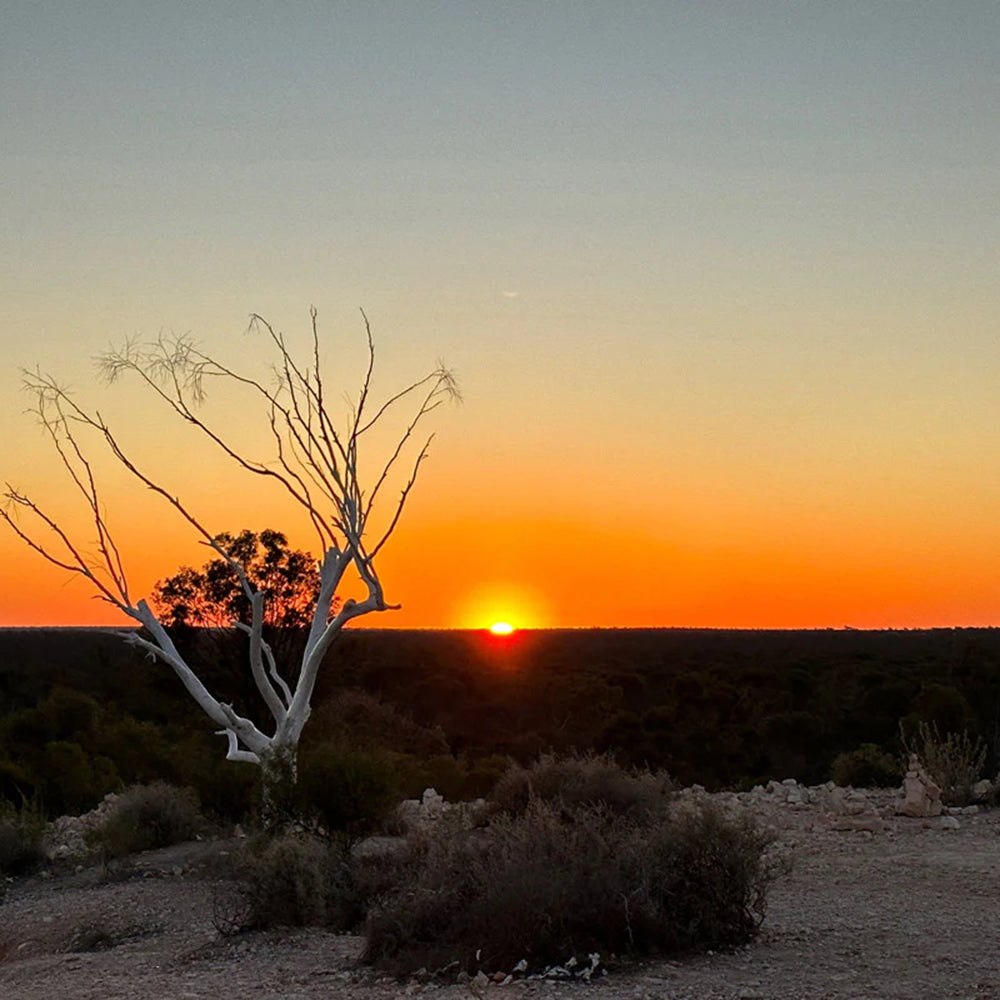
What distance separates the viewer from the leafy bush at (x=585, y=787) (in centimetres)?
1524

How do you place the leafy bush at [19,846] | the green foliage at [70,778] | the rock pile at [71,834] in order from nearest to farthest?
the leafy bush at [19,846], the rock pile at [71,834], the green foliage at [70,778]

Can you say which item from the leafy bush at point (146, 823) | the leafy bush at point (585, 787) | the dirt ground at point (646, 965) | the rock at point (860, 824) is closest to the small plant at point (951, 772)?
the rock at point (860, 824)

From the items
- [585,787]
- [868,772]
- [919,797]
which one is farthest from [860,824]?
[868,772]

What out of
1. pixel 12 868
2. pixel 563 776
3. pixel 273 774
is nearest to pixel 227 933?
pixel 273 774

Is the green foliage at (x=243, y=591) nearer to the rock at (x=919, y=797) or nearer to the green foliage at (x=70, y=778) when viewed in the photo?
the green foliage at (x=70, y=778)

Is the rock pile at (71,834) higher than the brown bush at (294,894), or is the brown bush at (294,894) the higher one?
the brown bush at (294,894)

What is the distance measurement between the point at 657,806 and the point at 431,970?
5202 mm

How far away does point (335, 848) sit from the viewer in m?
14.3

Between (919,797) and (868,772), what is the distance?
4.41 m

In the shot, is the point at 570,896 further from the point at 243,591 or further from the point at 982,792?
the point at 243,591

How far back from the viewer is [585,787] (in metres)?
15.5

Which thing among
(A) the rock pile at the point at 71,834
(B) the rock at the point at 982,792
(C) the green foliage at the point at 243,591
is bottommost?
(A) the rock pile at the point at 71,834

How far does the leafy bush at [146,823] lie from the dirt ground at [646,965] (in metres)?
0.53

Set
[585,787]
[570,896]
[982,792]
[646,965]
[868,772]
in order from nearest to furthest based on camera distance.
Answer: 1. [646,965]
2. [570,896]
3. [585,787]
4. [982,792]
5. [868,772]
